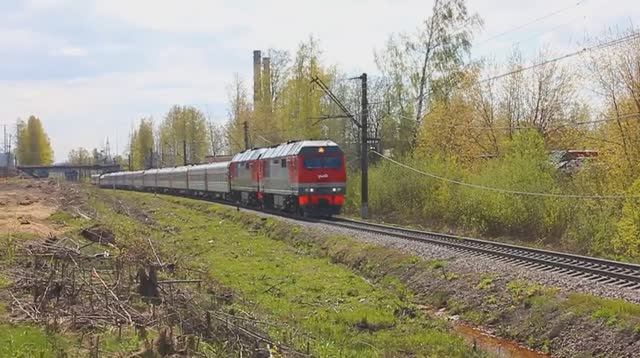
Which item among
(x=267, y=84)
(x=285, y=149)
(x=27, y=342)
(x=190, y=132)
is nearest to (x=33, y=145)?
(x=190, y=132)

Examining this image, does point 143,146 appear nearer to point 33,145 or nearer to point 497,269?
point 33,145

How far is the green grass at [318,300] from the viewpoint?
37.1 ft

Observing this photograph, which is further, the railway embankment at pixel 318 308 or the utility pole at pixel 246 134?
the utility pole at pixel 246 134

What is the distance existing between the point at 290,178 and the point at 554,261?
59.9 ft

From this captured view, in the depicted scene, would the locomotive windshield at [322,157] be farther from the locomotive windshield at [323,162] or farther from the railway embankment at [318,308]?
the railway embankment at [318,308]

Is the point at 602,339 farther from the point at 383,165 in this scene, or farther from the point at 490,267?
the point at 383,165

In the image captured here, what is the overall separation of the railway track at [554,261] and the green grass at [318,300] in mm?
2383

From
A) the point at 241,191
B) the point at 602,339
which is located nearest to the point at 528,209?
the point at 602,339

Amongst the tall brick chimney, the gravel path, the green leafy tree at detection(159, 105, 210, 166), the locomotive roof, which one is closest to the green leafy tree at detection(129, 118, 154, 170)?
the green leafy tree at detection(159, 105, 210, 166)

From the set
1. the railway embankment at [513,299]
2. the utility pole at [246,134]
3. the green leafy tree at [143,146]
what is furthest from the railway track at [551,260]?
the green leafy tree at [143,146]

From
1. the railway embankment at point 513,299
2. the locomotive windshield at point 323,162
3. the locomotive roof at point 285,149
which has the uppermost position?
the locomotive roof at point 285,149

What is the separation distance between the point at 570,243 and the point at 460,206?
23.4 feet

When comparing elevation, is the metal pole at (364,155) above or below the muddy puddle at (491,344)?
above

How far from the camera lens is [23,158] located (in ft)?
451
